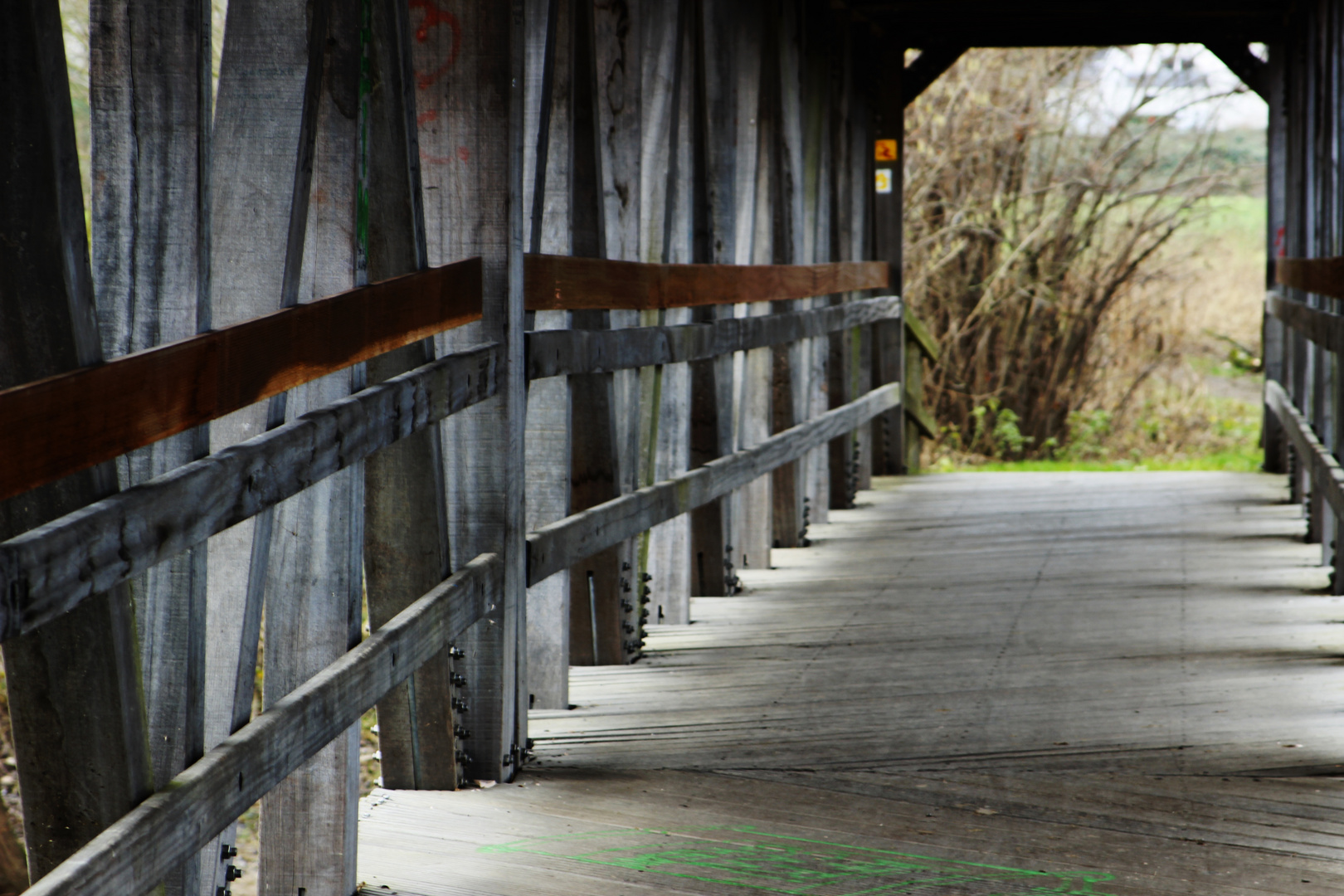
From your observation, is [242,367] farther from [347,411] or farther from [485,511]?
[485,511]

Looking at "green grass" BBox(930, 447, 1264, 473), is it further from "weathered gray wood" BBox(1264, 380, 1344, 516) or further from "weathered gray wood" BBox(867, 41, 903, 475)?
"weathered gray wood" BBox(1264, 380, 1344, 516)

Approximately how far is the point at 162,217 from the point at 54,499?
1.61 feet

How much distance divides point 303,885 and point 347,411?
0.83 metres

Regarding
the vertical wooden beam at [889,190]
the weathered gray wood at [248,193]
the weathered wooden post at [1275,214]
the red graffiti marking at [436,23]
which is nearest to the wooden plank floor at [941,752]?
the weathered gray wood at [248,193]

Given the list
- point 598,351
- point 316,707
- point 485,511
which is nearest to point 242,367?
point 316,707

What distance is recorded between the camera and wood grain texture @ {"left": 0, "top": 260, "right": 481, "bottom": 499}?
148 cm

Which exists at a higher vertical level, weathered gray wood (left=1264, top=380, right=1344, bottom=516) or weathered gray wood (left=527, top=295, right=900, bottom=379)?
weathered gray wood (left=527, top=295, right=900, bottom=379)

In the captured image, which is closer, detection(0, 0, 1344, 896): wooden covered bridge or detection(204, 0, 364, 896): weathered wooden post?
detection(0, 0, 1344, 896): wooden covered bridge

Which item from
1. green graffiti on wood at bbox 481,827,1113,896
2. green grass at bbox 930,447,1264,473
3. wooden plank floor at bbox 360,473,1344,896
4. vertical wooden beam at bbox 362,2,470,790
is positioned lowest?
green grass at bbox 930,447,1264,473

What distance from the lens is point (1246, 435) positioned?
17.5m

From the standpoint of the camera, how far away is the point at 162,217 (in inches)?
79.4

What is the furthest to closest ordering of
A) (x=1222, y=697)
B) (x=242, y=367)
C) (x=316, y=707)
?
(x=1222, y=697)
(x=316, y=707)
(x=242, y=367)

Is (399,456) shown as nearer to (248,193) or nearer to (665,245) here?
(248,193)

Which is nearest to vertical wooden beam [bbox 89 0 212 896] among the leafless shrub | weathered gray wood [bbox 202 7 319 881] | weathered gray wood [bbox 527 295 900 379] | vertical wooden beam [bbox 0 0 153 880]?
vertical wooden beam [bbox 0 0 153 880]
